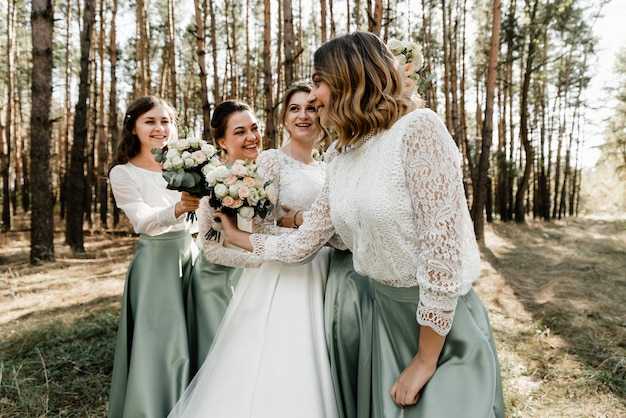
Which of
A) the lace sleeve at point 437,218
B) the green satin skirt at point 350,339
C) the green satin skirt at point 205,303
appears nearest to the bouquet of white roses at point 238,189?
the green satin skirt at point 350,339

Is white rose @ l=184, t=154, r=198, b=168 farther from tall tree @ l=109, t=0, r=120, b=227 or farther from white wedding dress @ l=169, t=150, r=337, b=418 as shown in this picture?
tall tree @ l=109, t=0, r=120, b=227

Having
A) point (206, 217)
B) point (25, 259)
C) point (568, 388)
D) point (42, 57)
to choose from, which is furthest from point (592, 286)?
point (25, 259)

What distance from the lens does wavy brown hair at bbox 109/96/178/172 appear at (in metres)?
3.45

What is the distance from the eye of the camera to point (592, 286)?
6.98 meters

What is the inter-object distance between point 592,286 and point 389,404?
22.2ft

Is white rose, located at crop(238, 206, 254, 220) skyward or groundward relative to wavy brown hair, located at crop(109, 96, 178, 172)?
groundward

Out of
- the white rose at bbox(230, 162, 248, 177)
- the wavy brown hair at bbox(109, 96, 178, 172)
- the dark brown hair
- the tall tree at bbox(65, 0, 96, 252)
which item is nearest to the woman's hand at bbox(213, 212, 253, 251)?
the white rose at bbox(230, 162, 248, 177)

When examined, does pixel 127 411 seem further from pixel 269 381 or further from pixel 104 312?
pixel 104 312

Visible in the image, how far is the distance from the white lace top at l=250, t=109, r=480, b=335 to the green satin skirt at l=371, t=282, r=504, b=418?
0.12 metres

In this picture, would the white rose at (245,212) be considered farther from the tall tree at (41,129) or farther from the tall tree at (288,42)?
the tall tree at (41,129)

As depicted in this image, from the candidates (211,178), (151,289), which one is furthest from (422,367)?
(151,289)

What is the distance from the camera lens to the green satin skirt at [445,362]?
1.52 meters

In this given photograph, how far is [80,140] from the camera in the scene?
10.1 metres

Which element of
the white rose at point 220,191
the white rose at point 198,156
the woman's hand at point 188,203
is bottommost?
the woman's hand at point 188,203
